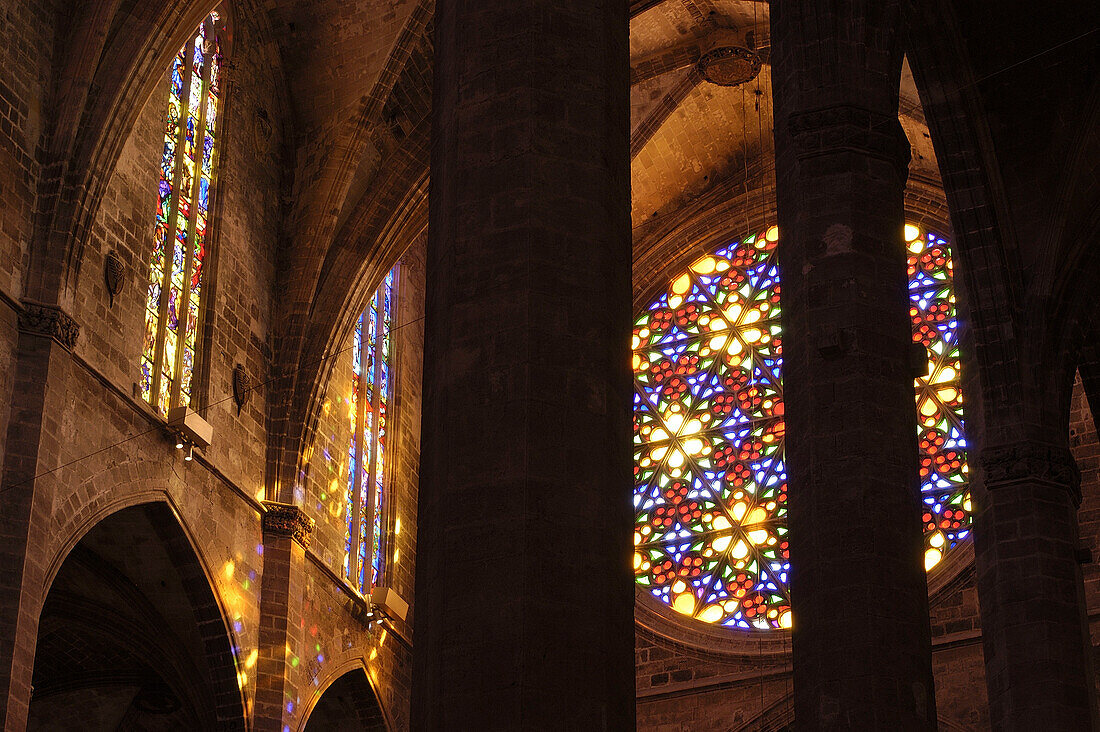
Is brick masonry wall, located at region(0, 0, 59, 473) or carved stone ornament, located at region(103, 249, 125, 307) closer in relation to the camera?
brick masonry wall, located at region(0, 0, 59, 473)

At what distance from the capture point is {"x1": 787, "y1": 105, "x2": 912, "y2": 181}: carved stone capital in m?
10.8

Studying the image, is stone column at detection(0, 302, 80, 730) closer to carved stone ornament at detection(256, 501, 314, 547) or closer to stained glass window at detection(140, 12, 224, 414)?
stained glass window at detection(140, 12, 224, 414)

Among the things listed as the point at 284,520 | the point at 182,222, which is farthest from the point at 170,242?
the point at 284,520

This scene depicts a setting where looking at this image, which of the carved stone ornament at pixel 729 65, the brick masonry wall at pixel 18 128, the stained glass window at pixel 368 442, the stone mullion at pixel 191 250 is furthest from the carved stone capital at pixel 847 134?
the carved stone ornament at pixel 729 65

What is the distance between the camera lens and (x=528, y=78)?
6.59 meters

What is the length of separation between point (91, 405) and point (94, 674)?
14.9ft

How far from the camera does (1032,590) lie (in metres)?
13.1

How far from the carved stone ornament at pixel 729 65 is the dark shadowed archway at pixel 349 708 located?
7.76 meters

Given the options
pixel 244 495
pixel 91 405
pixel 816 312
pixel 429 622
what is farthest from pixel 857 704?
pixel 244 495

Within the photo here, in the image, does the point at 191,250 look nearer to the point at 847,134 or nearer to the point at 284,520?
the point at 284,520

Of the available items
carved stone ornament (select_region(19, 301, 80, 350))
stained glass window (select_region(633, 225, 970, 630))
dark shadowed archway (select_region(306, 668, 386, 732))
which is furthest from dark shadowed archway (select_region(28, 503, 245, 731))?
stained glass window (select_region(633, 225, 970, 630))

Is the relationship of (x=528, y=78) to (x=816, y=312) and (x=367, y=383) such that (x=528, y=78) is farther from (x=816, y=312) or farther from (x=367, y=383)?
(x=367, y=383)

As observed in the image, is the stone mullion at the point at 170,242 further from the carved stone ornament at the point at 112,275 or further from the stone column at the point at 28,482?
the stone column at the point at 28,482

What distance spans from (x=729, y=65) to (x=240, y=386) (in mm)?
6999
